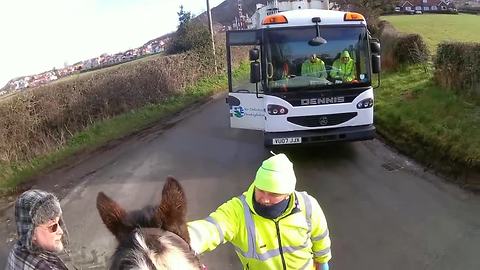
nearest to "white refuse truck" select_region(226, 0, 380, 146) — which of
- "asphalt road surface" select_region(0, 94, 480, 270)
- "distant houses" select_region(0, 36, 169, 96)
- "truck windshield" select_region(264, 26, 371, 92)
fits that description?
"truck windshield" select_region(264, 26, 371, 92)

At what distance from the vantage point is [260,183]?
2.46 meters

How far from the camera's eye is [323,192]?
777 centimetres

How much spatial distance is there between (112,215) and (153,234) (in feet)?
0.66

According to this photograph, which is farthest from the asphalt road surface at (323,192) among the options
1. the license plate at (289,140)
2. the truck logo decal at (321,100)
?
the truck logo decal at (321,100)

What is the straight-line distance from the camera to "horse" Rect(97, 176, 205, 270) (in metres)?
1.42

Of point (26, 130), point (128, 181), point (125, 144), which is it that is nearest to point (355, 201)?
point (128, 181)

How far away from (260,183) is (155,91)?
16.9 meters

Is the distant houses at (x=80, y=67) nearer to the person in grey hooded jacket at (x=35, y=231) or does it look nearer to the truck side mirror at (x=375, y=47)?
the truck side mirror at (x=375, y=47)

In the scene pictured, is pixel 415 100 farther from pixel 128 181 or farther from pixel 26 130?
pixel 26 130

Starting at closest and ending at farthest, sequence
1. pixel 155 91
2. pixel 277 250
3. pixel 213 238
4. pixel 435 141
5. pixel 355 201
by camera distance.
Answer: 1. pixel 213 238
2. pixel 277 250
3. pixel 355 201
4. pixel 435 141
5. pixel 155 91

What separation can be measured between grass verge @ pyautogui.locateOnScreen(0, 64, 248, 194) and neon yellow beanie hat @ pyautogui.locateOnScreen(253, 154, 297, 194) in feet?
29.8

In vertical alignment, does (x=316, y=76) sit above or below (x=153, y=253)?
below

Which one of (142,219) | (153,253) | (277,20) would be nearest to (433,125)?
(277,20)

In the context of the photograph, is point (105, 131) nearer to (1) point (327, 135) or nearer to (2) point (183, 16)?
(1) point (327, 135)
